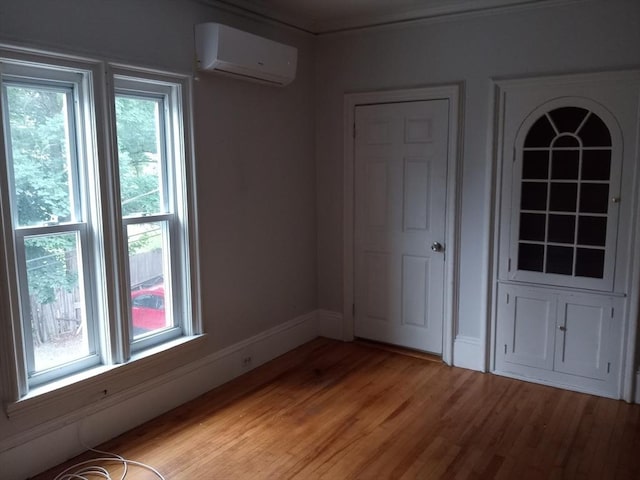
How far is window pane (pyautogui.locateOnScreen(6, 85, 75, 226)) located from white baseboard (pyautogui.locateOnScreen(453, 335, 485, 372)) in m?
2.85

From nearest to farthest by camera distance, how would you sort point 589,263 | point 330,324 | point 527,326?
point 589,263, point 527,326, point 330,324

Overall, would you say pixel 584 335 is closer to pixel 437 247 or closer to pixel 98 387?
pixel 437 247

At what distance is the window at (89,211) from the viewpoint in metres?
2.60

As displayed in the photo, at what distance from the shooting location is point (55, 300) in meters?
2.79

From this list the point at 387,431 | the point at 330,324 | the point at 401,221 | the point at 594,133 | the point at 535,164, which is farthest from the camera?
the point at 330,324

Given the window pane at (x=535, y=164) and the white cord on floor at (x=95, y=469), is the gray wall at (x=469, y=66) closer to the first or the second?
the window pane at (x=535, y=164)

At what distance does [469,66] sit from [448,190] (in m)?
0.90

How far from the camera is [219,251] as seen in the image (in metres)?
3.69

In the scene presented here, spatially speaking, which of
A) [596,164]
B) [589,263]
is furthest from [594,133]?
[589,263]

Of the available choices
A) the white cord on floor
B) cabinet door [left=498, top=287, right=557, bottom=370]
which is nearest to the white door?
cabinet door [left=498, top=287, right=557, bottom=370]

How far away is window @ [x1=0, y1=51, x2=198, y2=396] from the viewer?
260 cm

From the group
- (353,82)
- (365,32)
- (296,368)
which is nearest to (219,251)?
Answer: (296,368)

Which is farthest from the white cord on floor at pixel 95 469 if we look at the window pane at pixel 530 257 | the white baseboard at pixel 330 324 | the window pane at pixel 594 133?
the window pane at pixel 594 133

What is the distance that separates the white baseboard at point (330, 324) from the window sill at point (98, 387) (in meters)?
1.47
